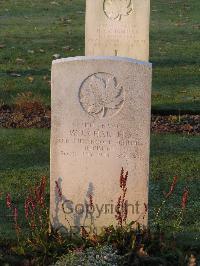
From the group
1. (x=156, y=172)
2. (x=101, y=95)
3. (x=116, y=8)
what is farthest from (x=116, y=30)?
(x=101, y=95)

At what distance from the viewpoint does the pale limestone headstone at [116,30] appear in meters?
12.4

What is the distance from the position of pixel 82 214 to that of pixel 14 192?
1.68m

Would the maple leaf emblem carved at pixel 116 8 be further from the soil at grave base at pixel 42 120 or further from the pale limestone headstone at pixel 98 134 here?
the pale limestone headstone at pixel 98 134

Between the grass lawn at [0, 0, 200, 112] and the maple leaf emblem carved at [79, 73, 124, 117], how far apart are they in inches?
220

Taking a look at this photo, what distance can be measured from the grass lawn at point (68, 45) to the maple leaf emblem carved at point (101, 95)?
5579 millimetres

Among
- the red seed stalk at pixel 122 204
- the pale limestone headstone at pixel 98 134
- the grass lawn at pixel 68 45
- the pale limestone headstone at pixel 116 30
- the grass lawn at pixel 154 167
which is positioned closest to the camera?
the red seed stalk at pixel 122 204

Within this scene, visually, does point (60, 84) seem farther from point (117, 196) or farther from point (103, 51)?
point (103, 51)

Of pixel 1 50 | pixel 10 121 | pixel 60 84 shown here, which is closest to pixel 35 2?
pixel 1 50

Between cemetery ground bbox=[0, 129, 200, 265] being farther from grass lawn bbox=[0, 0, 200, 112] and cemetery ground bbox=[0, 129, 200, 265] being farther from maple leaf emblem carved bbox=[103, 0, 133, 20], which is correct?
maple leaf emblem carved bbox=[103, 0, 133, 20]

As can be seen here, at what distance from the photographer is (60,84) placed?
20.3ft

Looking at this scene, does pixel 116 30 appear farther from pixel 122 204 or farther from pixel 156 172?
pixel 122 204

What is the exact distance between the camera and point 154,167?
8.87m

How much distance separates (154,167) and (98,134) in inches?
109

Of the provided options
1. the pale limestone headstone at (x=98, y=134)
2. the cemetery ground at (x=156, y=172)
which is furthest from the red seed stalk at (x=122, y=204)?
the cemetery ground at (x=156, y=172)
